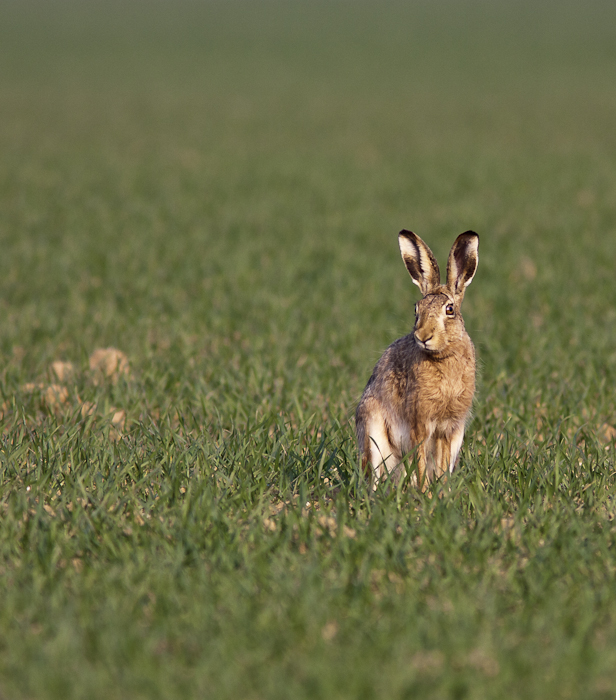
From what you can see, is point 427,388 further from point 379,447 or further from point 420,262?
point 420,262

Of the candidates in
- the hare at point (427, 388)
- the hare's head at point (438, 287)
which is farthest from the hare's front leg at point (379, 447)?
the hare's head at point (438, 287)

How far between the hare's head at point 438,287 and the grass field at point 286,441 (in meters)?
0.76

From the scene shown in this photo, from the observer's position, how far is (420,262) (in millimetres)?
4781

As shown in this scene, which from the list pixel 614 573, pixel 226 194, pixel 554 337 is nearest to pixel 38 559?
pixel 614 573

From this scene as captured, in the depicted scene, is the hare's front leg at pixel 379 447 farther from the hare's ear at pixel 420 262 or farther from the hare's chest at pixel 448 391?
Answer: the hare's ear at pixel 420 262

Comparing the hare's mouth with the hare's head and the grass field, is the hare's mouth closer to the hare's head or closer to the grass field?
the hare's head

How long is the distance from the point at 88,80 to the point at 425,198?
1332 inches

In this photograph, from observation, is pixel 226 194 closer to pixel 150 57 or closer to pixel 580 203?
pixel 580 203

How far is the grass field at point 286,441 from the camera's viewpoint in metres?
3.29

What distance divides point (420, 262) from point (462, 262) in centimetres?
22

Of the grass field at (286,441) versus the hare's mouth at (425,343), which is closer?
the grass field at (286,441)

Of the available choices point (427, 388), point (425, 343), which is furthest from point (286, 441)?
point (425, 343)

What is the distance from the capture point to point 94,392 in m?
6.70

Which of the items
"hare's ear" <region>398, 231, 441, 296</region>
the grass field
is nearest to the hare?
"hare's ear" <region>398, 231, 441, 296</region>
